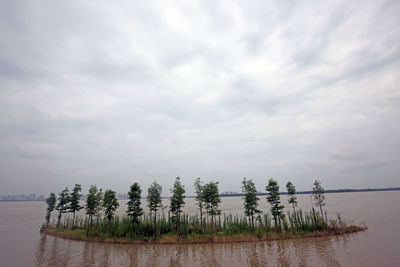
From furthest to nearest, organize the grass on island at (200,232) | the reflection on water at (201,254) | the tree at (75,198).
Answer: the tree at (75,198), the grass on island at (200,232), the reflection on water at (201,254)

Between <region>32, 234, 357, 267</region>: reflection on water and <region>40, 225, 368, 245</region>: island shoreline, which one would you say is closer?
<region>32, 234, 357, 267</region>: reflection on water

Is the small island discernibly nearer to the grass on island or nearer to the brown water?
the grass on island

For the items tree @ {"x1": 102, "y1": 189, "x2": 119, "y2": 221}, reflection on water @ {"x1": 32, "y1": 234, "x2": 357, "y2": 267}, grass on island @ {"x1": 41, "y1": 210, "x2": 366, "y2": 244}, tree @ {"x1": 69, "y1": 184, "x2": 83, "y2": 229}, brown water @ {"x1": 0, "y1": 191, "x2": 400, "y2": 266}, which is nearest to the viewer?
brown water @ {"x1": 0, "y1": 191, "x2": 400, "y2": 266}

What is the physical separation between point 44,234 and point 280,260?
51431mm

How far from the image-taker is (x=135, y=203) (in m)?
39.3

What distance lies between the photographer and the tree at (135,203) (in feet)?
127

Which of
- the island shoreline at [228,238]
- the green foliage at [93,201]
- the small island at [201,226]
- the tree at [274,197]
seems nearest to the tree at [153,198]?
the small island at [201,226]

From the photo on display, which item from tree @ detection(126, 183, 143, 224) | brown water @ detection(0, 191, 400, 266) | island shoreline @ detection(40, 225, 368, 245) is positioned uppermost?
tree @ detection(126, 183, 143, 224)

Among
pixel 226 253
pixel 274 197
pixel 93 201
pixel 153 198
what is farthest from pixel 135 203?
pixel 274 197

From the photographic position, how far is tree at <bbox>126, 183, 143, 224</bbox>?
38.6 m

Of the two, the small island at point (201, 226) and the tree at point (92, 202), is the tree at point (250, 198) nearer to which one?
the small island at point (201, 226)

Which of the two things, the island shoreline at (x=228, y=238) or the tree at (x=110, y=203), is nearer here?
the island shoreline at (x=228, y=238)

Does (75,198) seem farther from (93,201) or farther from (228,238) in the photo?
(228,238)

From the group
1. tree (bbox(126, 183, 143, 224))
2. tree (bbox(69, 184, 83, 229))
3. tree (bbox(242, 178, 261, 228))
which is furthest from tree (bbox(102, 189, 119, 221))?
tree (bbox(242, 178, 261, 228))
